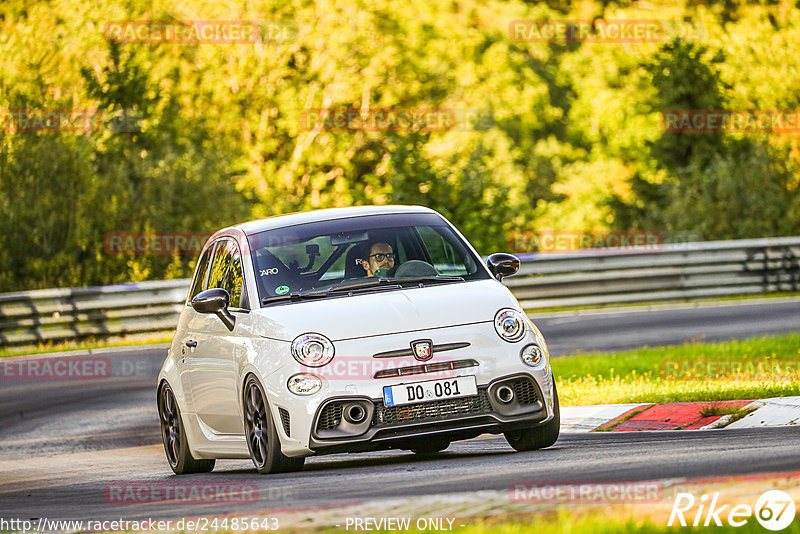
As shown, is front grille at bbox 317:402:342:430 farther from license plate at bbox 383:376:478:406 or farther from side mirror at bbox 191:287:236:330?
side mirror at bbox 191:287:236:330

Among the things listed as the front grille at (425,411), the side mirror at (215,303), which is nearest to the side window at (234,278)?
the side mirror at (215,303)

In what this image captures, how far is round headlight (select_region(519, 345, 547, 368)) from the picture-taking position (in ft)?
30.5

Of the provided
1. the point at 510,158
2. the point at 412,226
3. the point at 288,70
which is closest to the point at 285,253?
the point at 412,226

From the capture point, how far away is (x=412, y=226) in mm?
10594

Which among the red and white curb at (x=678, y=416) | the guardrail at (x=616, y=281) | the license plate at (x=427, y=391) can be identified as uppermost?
the license plate at (x=427, y=391)

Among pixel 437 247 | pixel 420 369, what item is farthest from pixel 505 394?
pixel 437 247

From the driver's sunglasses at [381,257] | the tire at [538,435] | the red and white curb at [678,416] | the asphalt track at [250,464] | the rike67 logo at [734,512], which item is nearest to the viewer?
the rike67 logo at [734,512]

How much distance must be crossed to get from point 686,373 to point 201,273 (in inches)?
208

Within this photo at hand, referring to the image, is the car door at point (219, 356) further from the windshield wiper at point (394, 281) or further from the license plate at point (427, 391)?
the license plate at point (427, 391)

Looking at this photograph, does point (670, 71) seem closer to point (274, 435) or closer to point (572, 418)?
point (572, 418)

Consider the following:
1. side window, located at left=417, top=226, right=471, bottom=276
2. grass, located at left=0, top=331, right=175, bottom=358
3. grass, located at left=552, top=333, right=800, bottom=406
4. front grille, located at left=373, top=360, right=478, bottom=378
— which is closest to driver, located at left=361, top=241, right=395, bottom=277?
side window, located at left=417, top=226, right=471, bottom=276

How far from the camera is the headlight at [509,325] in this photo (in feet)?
30.5

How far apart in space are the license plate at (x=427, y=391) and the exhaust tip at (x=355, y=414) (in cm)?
14

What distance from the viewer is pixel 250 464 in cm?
1188
